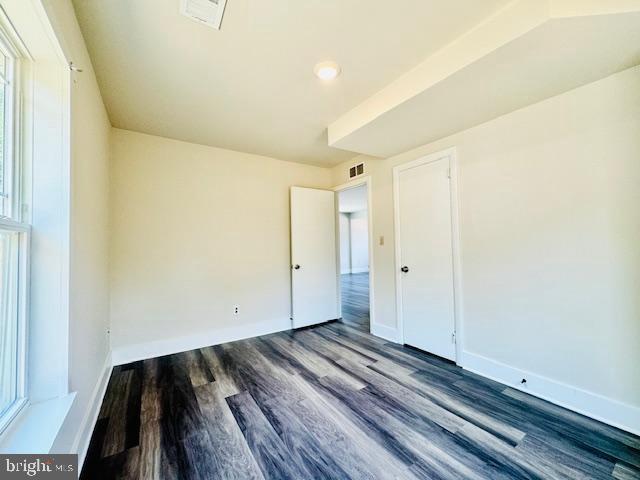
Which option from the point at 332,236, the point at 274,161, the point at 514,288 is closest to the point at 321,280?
the point at 332,236

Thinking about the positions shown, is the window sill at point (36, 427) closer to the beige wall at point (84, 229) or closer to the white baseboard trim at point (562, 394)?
the beige wall at point (84, 229)

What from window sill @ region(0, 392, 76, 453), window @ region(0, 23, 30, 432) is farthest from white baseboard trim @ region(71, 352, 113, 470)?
window @ region(0, 23, 30, 432)

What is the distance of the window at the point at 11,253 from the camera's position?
1042mm

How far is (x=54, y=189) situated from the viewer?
1217 millimetres

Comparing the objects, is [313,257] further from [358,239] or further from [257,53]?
[358,239]

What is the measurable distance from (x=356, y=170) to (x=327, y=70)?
6.45ft

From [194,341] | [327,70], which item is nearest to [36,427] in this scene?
[194,341]

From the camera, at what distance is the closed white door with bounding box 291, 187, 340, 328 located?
3.67 metres

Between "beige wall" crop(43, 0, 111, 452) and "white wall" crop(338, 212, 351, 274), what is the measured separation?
7687 millimetres

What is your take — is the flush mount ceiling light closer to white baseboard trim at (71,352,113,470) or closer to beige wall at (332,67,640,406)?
beige wall at (332,67,640,406)

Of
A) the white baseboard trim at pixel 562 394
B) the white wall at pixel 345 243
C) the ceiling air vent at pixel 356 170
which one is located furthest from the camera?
the white wall at pixel 345 243

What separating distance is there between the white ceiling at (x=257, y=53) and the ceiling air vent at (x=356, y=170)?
1.21 metres

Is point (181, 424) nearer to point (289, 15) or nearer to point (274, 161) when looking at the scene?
point (289, 15)

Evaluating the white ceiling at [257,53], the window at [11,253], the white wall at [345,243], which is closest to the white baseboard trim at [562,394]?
the white ceiling at [257,53]
